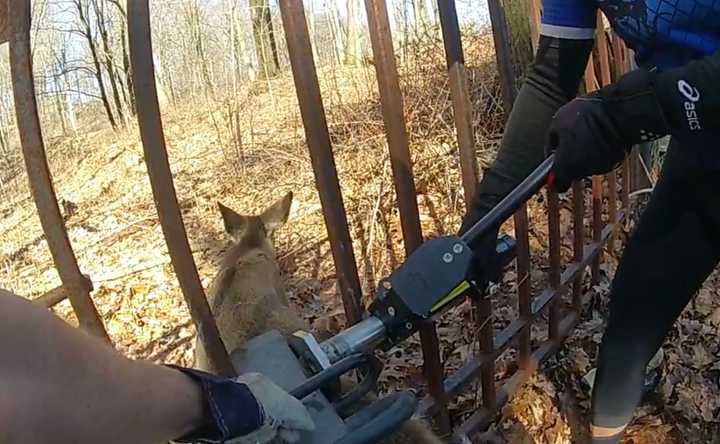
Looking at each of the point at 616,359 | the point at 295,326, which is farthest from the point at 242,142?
the point at 616,359

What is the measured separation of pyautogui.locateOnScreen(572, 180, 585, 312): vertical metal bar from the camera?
11.0 feet

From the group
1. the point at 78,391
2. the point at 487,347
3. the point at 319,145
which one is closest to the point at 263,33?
the point at 487,347

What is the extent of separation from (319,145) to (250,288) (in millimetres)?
1809

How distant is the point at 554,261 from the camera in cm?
325

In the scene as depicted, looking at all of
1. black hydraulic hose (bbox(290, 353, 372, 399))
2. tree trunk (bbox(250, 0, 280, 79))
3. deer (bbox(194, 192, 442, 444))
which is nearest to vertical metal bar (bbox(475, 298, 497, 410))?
deer (bbox(194, 192, 442, 444))

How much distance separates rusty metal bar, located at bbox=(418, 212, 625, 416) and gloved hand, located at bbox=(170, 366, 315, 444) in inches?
49.4

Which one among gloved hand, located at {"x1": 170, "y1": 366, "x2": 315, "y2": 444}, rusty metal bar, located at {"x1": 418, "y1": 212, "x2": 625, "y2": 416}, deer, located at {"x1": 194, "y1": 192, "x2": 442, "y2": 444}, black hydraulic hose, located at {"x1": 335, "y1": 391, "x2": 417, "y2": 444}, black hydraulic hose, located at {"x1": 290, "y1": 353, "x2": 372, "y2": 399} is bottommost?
rusty metal bar, located at {"x1": 418, "y1": 212, "x2": 625, "y2": 416}

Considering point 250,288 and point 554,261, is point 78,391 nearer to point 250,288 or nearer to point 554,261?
point 554,261

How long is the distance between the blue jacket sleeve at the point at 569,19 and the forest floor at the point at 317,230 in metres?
1.59

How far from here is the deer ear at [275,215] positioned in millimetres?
4586

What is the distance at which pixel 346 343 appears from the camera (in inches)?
65.8

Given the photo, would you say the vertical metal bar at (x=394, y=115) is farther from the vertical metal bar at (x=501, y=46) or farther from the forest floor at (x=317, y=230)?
the forest floor at (x=317, y=230)

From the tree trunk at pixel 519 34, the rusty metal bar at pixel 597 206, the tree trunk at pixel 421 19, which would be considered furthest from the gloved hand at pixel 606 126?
the tree trunk at pixel 519 34

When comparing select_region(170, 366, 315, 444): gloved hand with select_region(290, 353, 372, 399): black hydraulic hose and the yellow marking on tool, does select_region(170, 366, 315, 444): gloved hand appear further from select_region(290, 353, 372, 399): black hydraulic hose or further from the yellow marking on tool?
the yellow marking on tool
